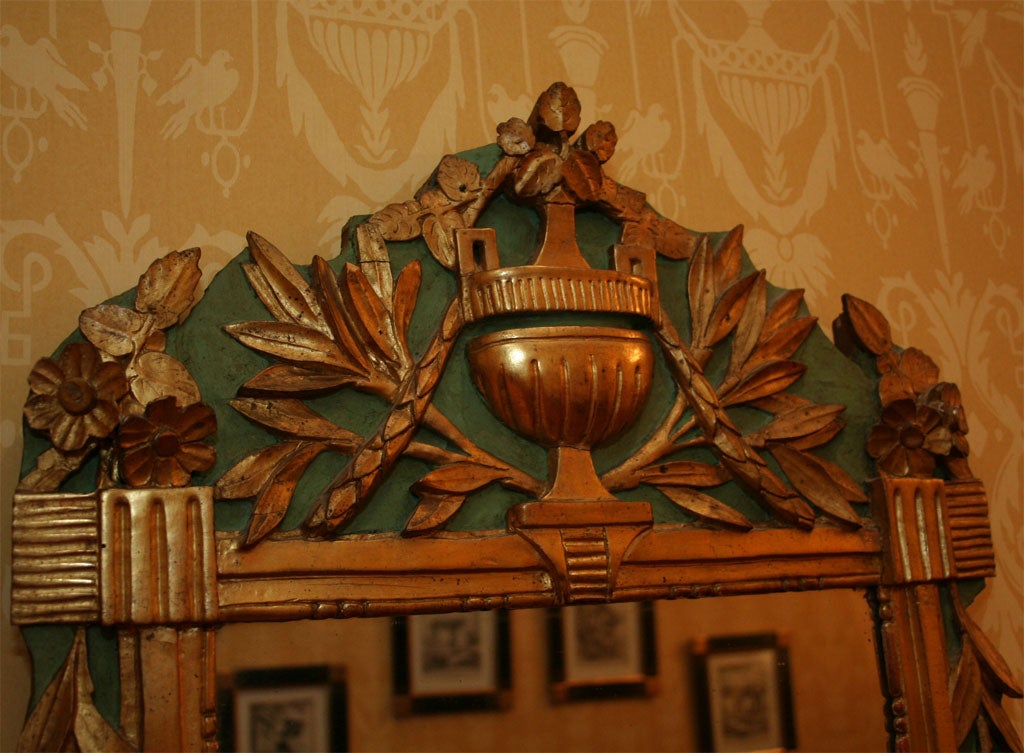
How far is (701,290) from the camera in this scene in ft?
3.61

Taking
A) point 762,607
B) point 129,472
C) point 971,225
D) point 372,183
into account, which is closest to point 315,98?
point 372,183

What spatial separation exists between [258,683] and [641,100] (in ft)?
2.40

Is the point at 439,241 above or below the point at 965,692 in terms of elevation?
above

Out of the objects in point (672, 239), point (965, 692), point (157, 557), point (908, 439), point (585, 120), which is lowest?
point (965, 692)

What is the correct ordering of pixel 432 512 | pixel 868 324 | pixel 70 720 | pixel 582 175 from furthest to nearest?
pixel 868 324 → pixel 582 175 → pixel 432 512 → pixel 70 720

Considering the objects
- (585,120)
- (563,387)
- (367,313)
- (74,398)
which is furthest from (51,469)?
(585,120)

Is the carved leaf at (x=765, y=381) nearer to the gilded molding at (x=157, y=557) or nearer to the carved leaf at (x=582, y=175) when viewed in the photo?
the carved leaf at (x=582, y=175)

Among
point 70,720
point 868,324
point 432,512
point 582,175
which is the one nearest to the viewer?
point 70,720

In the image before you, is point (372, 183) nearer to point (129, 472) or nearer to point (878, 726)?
point (129, 472)

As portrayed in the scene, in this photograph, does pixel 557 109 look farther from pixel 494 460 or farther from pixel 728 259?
pixel 494 460

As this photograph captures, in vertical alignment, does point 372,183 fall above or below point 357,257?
above

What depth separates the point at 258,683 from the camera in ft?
2.90

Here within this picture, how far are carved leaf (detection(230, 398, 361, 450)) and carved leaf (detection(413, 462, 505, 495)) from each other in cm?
7

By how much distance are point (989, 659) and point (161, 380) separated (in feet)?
2.77
